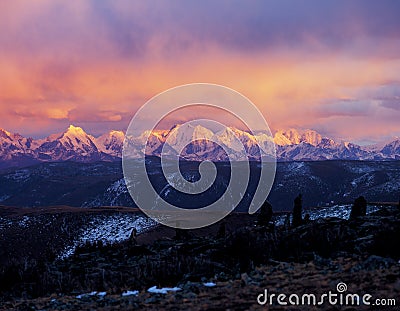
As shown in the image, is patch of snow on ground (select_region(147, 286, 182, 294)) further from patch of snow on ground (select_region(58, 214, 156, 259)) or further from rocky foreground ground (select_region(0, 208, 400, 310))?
patch of snow on ground (select_region(58, 214, 156, 259))

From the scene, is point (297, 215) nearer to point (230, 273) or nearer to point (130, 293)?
point (230, 273)

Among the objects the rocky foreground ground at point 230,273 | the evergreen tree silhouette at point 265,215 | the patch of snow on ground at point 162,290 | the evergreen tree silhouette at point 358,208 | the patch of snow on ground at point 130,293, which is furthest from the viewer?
the evergreen tree silhouette at point 265,215

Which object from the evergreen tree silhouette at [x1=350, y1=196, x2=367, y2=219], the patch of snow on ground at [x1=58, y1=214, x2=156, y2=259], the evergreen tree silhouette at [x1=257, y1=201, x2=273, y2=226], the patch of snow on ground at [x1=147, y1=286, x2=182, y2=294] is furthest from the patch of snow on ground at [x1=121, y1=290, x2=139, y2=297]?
the patch of snow on ground at [x1=58, y1=214, x2=156, y2=259]

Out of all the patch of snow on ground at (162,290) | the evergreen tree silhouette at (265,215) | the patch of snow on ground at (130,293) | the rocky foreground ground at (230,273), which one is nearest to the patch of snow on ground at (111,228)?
the evergreen tree silhouette at (265,215)

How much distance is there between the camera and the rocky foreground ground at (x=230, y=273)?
69.7 ft

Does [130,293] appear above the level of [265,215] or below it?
below

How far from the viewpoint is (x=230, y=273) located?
95.1 ft

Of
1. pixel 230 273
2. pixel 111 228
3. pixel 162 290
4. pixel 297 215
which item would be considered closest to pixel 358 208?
pixel 297 215

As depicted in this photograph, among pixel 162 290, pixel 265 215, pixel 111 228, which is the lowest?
pixel 111 228

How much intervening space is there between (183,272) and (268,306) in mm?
12749

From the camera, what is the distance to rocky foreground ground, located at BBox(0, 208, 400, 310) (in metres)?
21.2

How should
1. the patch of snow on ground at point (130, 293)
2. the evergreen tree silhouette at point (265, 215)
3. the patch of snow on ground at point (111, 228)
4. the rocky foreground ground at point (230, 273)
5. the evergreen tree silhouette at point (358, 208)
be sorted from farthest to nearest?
the patch of snow on ground at point (111, 228)
the evergreen tree silhouette at point (265, 215)
the evergreen tree silhouette at point (358, 208)
the patch of snow on ground at point (130, 293)
the rocky foreground ground at point (230, 273)

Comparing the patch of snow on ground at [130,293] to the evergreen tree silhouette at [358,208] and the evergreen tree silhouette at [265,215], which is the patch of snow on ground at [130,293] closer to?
the evergreen tree silhouette at [265,215]

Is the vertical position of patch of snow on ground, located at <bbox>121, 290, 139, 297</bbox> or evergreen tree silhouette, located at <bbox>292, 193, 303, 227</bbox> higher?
evergreen tree silhouette, located at <bbox>292, 193, 303, 227</bbox>
